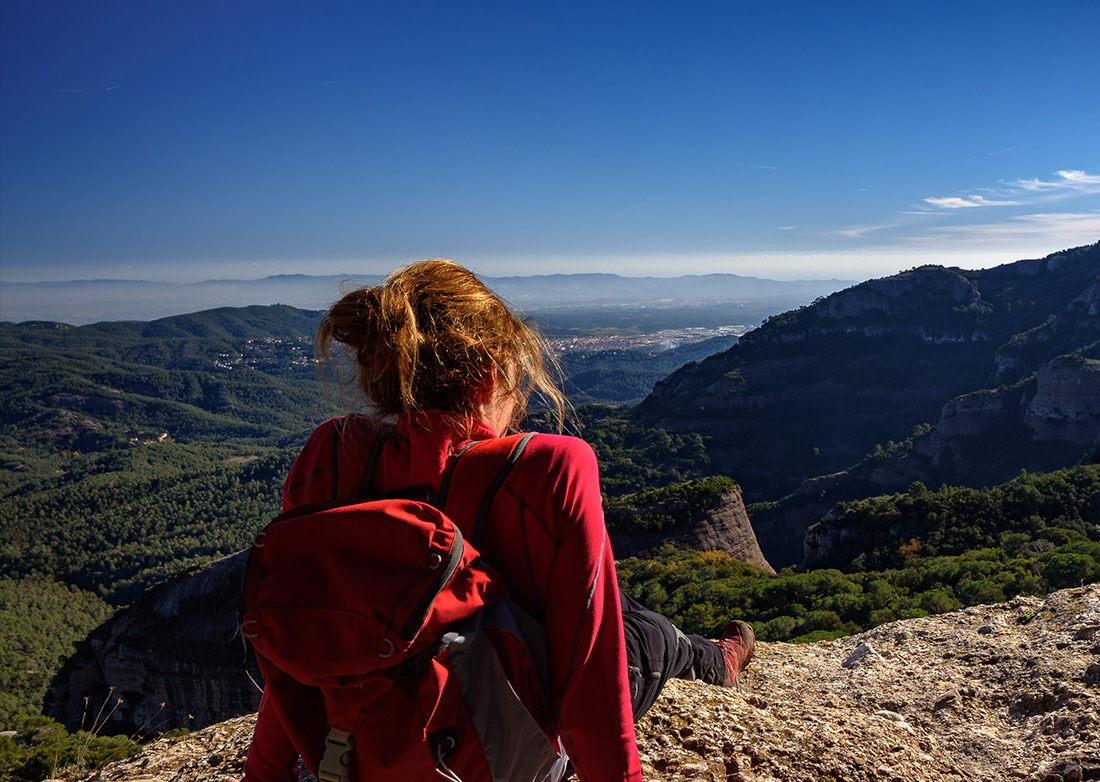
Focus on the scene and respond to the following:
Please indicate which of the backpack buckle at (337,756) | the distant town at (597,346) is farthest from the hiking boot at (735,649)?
the distant town at (597,346)

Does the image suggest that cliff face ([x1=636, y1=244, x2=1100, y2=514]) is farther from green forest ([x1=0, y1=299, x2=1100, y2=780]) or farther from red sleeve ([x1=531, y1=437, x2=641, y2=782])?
red sleeve ([x1=531, y1=437, x2=641, y2=782])

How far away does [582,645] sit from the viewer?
179 cm

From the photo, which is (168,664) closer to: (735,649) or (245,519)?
(735,649)

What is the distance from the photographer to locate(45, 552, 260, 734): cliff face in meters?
22.0

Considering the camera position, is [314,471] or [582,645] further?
[314,471]

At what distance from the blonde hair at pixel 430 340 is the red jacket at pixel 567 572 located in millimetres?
133

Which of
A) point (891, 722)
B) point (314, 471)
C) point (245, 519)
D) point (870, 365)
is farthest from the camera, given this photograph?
point (870, 365)

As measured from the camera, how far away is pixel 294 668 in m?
1.51

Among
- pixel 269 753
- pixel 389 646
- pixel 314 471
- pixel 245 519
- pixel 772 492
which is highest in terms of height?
pixel 314 471

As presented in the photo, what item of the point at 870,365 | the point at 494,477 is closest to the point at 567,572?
the point at 494,477

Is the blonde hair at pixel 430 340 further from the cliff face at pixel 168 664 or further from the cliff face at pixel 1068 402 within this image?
the cliff face at pixel 1068 402

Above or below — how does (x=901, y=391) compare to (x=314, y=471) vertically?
below

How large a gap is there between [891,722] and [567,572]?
3.57m

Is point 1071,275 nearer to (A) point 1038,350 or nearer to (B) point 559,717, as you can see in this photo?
(A) point 1038,350
